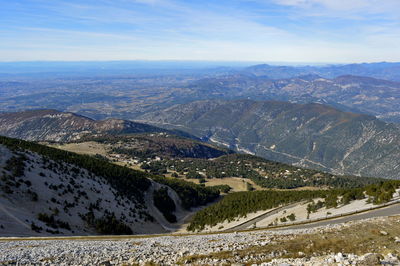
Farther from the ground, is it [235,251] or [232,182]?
[235,251]

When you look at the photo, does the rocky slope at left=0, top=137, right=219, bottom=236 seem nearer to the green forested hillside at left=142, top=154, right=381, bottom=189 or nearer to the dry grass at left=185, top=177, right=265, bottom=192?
the dry grass at left=185, top=177, right=265, bottom=192

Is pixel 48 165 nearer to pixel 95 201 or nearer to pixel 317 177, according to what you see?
pixel 95 201

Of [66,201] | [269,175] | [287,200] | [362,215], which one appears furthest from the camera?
[269,175]

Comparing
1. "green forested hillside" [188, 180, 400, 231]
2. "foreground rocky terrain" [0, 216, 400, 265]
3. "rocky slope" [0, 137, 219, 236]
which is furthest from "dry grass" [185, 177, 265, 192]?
"foreground rocky terrain" [0, 216, 400, 265]

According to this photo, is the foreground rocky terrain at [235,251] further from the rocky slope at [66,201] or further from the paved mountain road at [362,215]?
the rocky slope at [66,201]

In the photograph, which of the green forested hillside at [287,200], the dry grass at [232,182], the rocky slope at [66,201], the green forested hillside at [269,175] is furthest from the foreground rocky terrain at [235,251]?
the green forested hillside at [269,175]

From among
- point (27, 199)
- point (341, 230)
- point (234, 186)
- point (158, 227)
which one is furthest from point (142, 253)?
point (234, 186)

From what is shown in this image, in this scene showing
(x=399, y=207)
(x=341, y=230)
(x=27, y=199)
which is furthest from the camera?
(x=27, y=199)

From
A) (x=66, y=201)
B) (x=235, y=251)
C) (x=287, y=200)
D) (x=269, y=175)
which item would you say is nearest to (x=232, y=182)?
(x=269, y=175)

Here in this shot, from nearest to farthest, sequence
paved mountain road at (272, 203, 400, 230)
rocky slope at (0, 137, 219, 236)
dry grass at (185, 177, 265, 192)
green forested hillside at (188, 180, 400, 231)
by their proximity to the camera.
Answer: paved mountain road at (272, 203, 400, 230) → rocky slope at (0, 137, 219, 236) → green forested hillside at (188, 180, 400, 231) → dry grass at (185, 177, 265, 192)

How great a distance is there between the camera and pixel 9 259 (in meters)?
20.4

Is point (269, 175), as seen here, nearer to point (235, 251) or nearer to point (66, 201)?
point (66, 201)

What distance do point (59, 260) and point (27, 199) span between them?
2736 centimetres

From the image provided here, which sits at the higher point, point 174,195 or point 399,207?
point 399,207
